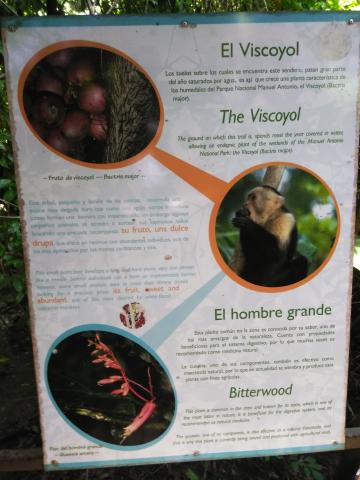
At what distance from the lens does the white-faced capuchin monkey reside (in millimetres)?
1312

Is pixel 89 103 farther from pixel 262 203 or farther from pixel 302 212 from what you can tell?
pixel 302 212

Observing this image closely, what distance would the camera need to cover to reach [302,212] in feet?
4.35

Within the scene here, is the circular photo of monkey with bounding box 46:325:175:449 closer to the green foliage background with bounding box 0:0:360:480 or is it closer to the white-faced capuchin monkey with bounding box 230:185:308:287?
the white-faced capuchin monkey with bounding box 230:185:308:287

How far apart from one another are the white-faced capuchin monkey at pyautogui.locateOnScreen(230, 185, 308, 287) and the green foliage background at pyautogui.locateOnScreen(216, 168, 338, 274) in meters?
0.02

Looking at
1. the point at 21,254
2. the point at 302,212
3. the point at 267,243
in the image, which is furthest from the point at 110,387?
the point at 21,254

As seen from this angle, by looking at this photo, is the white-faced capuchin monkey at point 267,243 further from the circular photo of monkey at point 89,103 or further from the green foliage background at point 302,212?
the circular photo of monkey at point 89,103

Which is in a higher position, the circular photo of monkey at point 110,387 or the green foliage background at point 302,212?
the green foliage background at point 302,212

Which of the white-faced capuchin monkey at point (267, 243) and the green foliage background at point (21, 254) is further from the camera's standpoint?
the green foliage background at point (21, 254)

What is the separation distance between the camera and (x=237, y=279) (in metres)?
1.35

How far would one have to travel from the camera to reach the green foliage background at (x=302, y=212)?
1290mm

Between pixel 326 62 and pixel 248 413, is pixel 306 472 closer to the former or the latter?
pixel 248 413

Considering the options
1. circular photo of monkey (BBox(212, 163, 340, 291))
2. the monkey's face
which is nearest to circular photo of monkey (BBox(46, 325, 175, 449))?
circular photo of monkey (BBox(212, 163, 340, 291))

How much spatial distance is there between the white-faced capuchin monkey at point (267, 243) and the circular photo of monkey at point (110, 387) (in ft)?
1.47

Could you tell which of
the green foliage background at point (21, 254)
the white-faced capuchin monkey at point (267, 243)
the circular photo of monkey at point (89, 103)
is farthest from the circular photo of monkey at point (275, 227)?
the green foliage background at point (21, 254)
